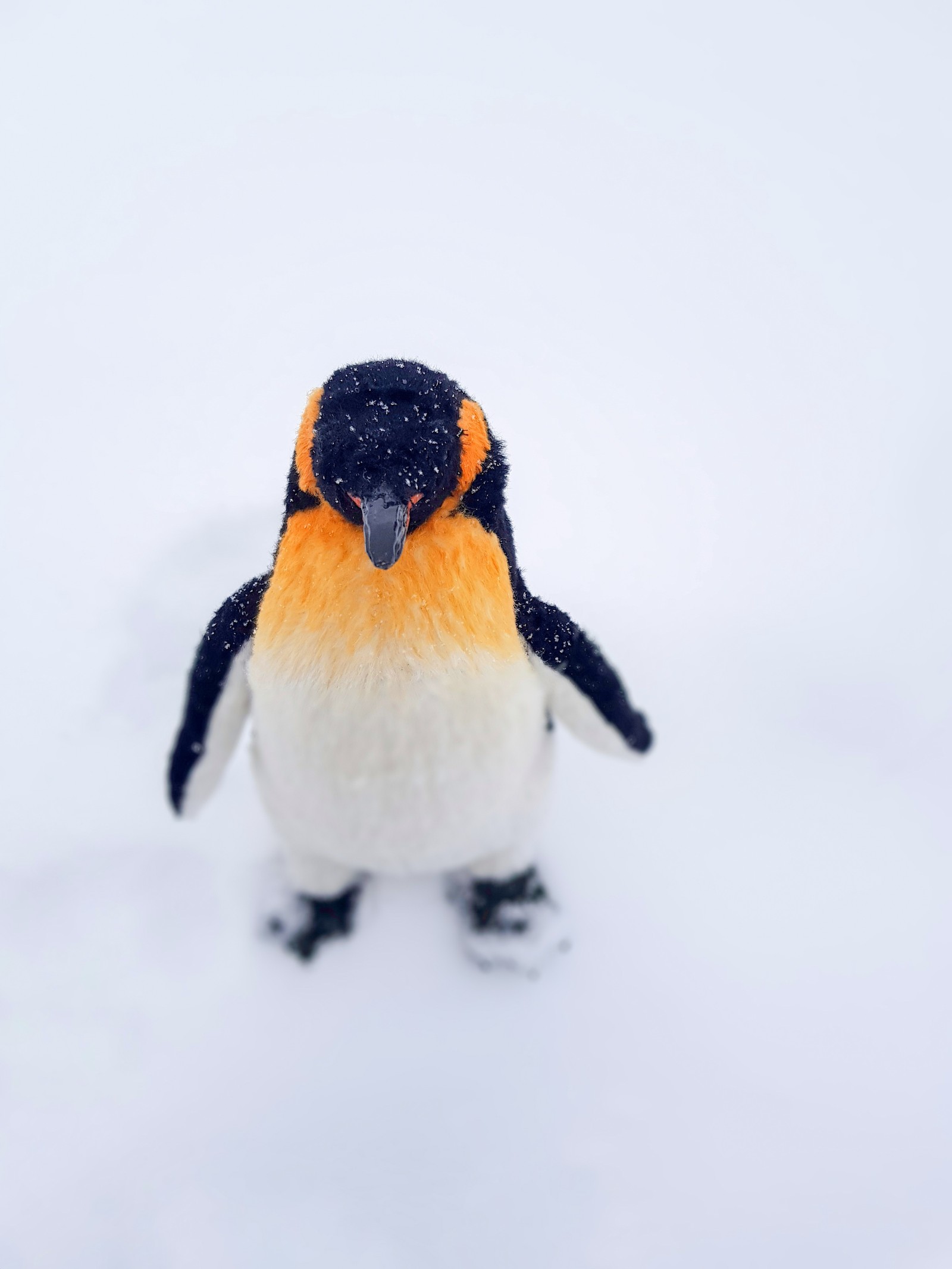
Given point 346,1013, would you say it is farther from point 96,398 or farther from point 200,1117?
point 96,398

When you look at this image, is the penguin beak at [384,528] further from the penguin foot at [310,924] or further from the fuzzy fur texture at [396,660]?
the penguin foot at [310,924]

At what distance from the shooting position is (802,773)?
4.75ft

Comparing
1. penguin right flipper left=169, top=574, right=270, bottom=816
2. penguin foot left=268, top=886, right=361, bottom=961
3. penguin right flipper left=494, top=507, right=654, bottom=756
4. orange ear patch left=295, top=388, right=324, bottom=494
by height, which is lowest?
penguin foot left=268, top=886, right=361, bottom=961

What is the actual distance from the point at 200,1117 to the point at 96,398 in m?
1.63

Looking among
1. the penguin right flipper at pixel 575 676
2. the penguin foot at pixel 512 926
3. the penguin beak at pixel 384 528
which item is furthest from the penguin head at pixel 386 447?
the penguin foot at pixel 512 926

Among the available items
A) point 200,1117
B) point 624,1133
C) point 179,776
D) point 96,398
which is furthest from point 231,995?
point 96,398

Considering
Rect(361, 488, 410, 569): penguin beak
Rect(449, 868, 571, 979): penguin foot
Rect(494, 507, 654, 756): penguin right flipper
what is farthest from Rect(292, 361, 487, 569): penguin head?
Rect(449, 868, 571, 979): penguin foot

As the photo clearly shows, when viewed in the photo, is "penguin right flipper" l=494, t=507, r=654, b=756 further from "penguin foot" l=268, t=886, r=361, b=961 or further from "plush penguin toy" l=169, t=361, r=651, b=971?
"penguin foot" l=268, t=886, r=361, b=961

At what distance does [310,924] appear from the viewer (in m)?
→ 1.23

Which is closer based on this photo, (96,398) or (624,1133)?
(624,1133)

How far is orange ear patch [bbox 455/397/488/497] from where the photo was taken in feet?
2.36

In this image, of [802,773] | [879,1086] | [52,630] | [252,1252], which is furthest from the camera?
[52,630]

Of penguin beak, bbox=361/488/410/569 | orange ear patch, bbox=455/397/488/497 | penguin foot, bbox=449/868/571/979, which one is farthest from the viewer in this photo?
penguin foot, bbox=449/868/571/979

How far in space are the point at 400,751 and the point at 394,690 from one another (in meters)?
0.08
